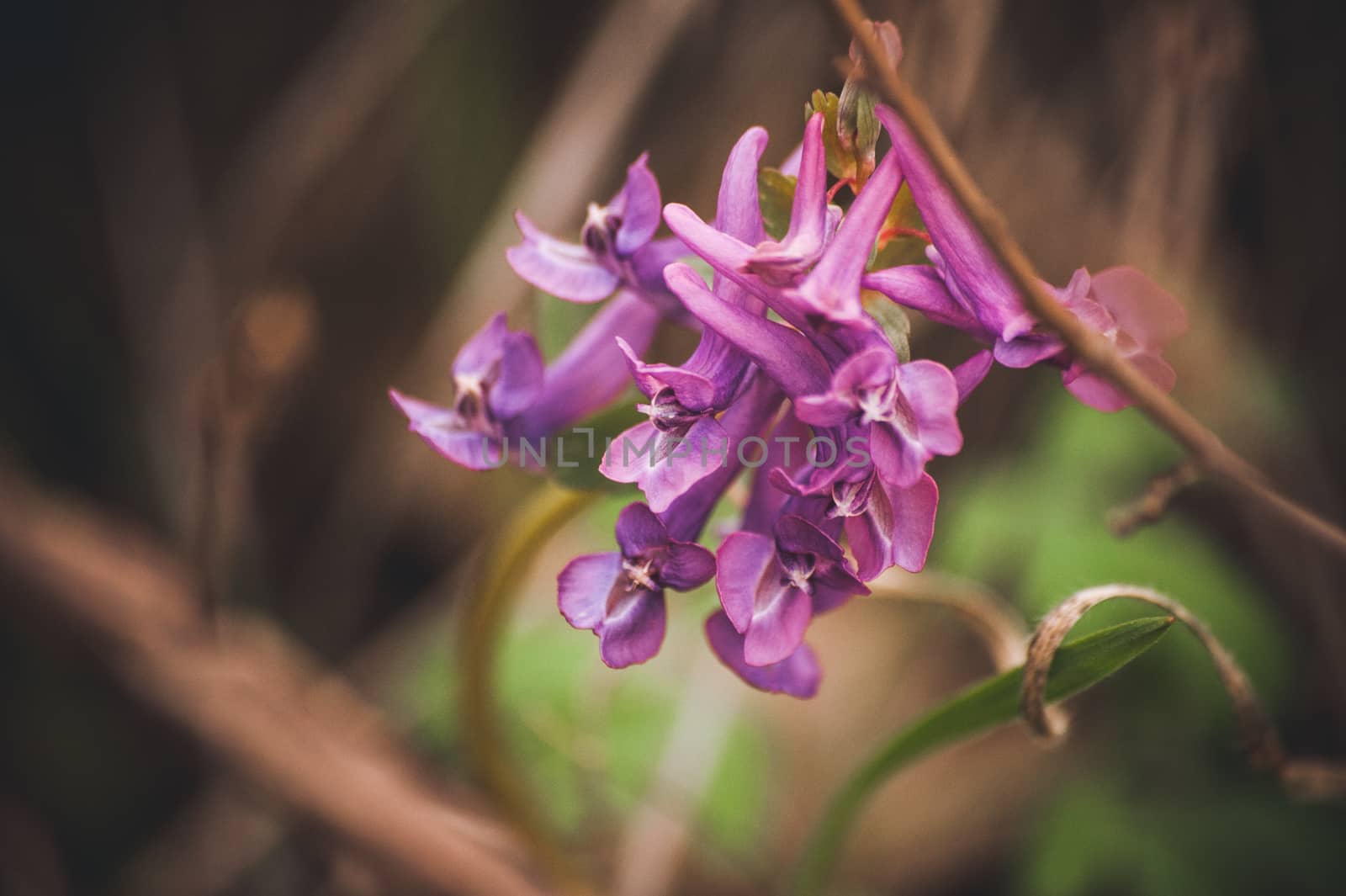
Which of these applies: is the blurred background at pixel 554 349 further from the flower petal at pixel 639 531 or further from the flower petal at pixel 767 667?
the flower petal at pixel 639 531

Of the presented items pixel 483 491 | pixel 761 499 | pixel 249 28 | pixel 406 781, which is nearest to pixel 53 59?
pixel 249 28

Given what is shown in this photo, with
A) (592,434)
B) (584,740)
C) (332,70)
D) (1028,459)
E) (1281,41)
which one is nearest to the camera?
(592,434)

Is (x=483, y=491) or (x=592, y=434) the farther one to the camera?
(x=483, y=491)

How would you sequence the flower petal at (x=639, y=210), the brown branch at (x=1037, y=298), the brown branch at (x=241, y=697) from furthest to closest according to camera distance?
the brown branch at (x=241, y=697) < the flower petal at (x=639, y=210) < the brown branch at (x=1037, y=298)

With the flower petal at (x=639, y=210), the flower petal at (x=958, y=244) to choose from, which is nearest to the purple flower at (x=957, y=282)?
the flower petal at (x=958, y=244)

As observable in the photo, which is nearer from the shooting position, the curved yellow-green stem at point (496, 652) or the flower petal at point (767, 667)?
the flower petal at point (767, 667)

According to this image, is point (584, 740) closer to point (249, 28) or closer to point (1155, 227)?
point (1155, 227)

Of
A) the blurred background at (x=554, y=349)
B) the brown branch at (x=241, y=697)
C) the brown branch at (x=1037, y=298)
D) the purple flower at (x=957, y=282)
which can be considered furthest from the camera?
the blurred background at (x=554, y=349)

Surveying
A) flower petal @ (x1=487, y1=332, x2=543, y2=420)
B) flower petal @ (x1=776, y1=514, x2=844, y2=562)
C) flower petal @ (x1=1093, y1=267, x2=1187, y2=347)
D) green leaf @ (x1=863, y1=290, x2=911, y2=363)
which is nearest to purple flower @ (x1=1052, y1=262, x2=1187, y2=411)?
flower petal @ (x1=1093, y1=267, x2=1187, y2=347)

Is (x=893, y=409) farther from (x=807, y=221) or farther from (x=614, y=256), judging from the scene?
(x=614, y=256)
